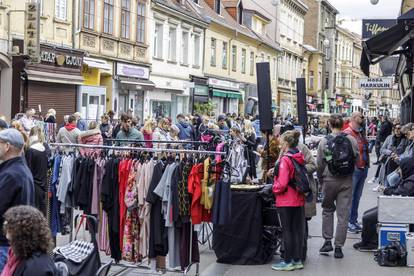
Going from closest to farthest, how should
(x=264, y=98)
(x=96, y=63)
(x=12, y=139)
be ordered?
1. (x=12, y=139)
2. (x=264, y=98)
3. (x=96, y=63)

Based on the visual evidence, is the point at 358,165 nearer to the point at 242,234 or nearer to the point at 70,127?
the point at 242,234

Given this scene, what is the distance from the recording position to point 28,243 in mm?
4086

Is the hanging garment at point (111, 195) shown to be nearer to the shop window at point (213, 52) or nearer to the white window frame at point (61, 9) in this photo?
the white window frame at point (61, 9)

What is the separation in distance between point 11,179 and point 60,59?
19.0 meters

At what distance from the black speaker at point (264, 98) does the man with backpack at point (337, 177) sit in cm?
109

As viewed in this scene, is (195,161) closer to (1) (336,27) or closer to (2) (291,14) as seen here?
(2) (291,14)

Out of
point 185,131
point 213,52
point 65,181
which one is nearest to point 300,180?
point 65,181

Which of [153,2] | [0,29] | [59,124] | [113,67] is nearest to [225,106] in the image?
[153,2]

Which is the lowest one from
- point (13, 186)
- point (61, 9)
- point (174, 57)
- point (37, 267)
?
point (37, 267)

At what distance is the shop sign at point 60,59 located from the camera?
22.8 metres

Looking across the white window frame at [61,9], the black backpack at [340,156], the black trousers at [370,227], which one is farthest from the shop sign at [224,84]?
the black backpack at [340,156]

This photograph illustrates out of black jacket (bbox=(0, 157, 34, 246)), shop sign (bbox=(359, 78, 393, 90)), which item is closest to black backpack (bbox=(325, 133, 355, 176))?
black jacket (bbox=(0, 157, 34, 246))

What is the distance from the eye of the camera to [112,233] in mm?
7898

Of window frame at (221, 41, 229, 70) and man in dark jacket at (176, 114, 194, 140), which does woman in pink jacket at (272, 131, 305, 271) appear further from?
window frame at (221, 41, 229, 70)
